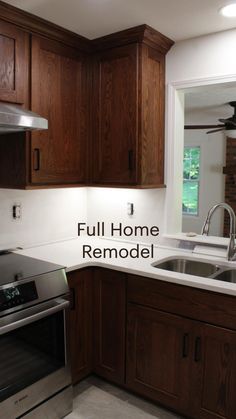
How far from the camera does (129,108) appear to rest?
96.7 inches

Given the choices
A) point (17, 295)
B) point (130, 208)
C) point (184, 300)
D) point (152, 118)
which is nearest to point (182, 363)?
point (184, 300)

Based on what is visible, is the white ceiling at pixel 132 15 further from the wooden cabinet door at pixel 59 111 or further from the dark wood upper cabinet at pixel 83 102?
the wooden cabinet door at pixel 59 111

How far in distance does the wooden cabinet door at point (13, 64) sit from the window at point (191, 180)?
4631 millimetres

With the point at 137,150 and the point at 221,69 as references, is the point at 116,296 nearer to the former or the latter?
the point at 137,150

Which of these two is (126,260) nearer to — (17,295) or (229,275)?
(229,275)

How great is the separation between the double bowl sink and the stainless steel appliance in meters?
0.71

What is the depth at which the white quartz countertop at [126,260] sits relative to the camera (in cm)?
194

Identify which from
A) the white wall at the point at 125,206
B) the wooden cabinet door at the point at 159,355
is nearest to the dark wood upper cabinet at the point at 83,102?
the white wall at the point at 125,206

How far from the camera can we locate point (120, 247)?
9.02 feet

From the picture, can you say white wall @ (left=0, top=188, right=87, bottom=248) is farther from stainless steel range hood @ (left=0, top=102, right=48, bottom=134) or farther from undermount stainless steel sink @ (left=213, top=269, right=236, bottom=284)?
undermount stainless steel sink @ (left=213, top=269, right=236, bottom=284)

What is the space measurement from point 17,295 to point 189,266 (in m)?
1.22

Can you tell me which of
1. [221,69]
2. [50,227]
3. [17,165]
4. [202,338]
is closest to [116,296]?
[202,338]

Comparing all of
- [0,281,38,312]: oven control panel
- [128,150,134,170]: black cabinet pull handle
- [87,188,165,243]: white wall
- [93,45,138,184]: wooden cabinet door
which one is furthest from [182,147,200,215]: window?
[0,281,38,312]: oven control panel

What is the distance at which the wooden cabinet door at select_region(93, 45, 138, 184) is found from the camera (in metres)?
2.44
